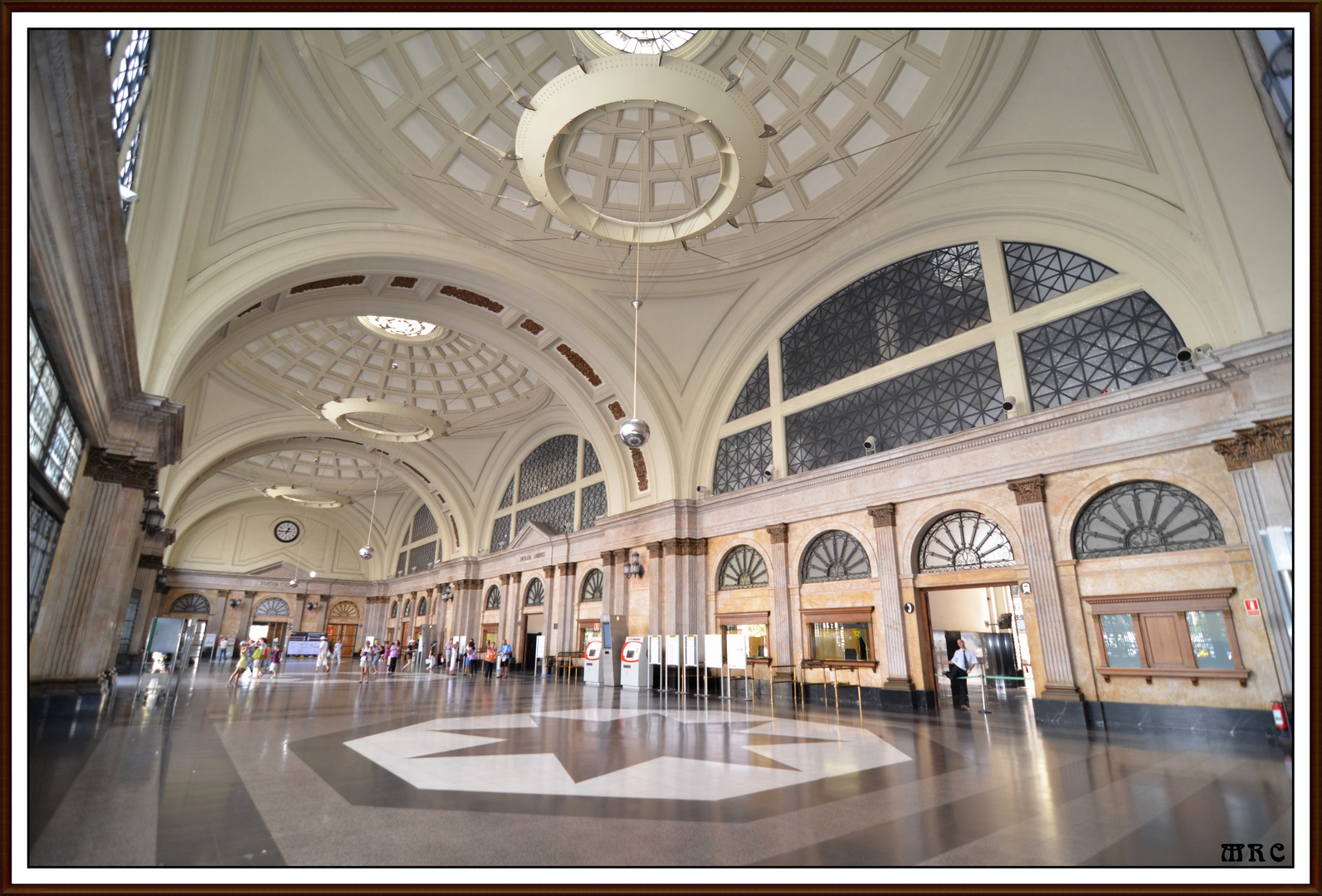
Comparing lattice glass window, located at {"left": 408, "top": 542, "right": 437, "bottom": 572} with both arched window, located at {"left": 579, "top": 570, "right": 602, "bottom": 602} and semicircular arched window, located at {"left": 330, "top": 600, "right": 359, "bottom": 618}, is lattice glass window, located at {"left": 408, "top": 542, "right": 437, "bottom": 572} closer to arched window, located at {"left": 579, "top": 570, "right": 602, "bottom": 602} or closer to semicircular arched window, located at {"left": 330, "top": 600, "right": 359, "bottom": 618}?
semicircular arched window, located at {"left": 330, "top": 600, "right": 359, "bottom": 618}

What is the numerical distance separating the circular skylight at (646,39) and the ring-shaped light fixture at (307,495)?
24632 millimetres

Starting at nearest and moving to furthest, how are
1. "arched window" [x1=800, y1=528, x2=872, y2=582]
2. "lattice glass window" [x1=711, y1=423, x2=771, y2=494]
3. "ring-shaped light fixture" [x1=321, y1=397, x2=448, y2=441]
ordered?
"arched window" [x1=800, y1=528, x2=872, y2=582] → "lattice glass window" [x1=711, y1=423, x2=771, y2=494] → "ring-shaped light fixture" [x1=321, y1=397, x2=448, y2=441]

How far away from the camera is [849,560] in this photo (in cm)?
1230

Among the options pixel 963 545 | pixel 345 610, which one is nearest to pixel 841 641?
pixel 963 545

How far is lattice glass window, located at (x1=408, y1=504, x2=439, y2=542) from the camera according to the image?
29.7 meters

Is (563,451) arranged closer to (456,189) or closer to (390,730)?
(456,189)

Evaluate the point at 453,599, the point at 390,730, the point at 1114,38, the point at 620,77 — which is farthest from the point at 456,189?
the point at 453,599

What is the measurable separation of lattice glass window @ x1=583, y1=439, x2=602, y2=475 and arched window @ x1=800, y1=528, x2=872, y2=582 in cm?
872

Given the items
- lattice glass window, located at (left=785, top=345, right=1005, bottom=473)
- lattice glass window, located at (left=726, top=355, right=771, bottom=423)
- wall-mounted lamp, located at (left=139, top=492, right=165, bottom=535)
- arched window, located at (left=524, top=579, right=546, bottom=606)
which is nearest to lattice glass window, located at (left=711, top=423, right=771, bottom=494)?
lattice glass window, located at (left=726, top=355, right=771, bottom=423)

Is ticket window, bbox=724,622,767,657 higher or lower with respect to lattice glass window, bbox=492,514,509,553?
lower

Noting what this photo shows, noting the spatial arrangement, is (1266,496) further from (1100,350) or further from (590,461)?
(590,461)

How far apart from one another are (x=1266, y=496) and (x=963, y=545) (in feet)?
13.3

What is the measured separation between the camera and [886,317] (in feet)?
40.8

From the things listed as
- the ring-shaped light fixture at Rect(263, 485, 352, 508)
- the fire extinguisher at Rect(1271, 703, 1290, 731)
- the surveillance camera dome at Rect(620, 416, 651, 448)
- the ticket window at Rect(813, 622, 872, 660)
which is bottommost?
the fire extinguisher at Rect(1271, 703, 1290, 731)
